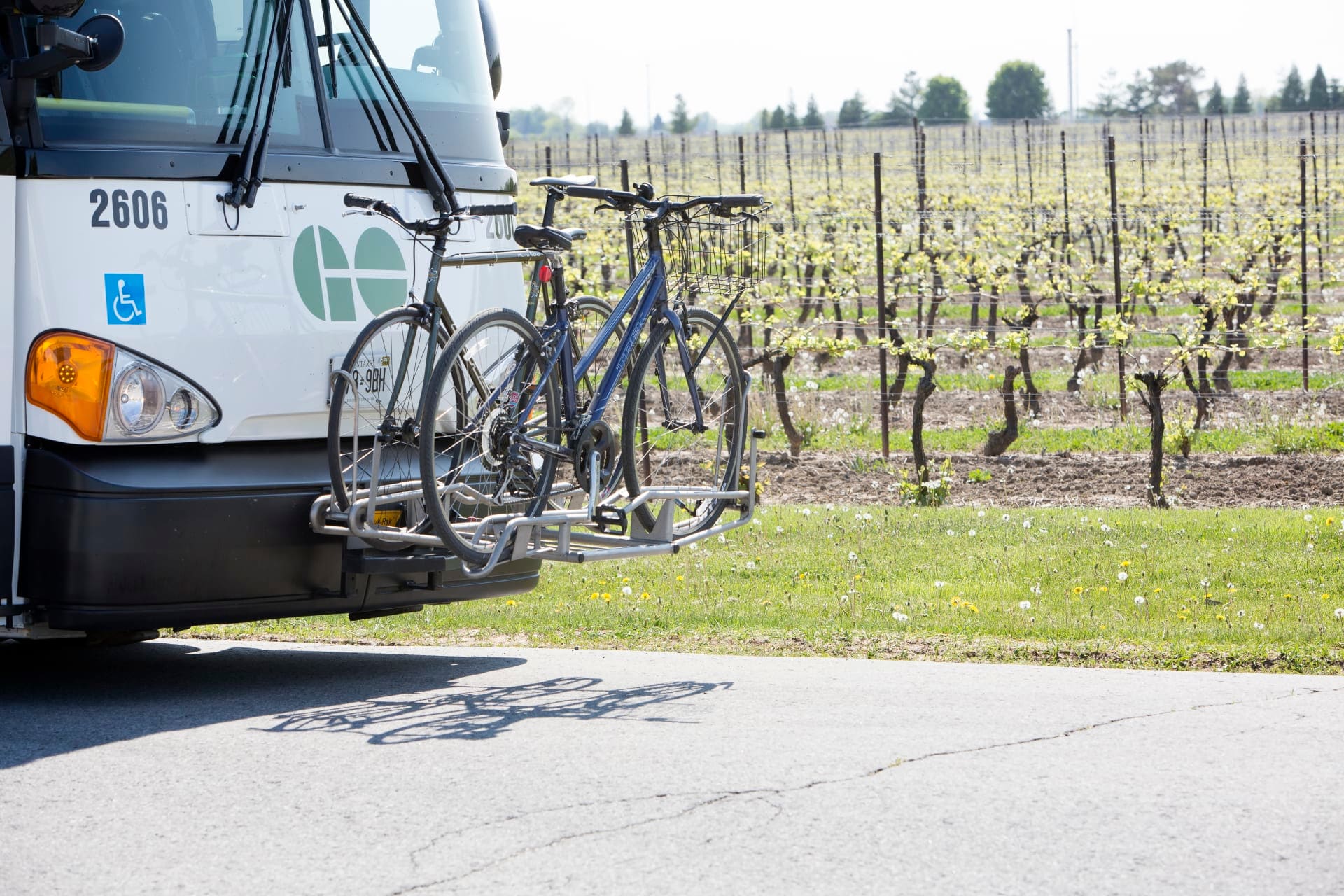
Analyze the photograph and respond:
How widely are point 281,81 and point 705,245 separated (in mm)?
1674

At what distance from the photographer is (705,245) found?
5988 millimetres

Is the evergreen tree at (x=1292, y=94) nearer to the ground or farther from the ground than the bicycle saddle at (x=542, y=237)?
farther from the ground

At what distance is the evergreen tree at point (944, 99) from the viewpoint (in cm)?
11150

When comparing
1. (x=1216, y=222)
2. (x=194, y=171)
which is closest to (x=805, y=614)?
(x=194, y=171)

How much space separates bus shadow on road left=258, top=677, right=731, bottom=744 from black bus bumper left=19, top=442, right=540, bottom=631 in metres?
0.45

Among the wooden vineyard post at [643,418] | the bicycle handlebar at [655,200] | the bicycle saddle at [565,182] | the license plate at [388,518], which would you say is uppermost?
the bicycle saddle at [565,182]

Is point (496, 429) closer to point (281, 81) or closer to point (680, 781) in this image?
point (281, 81)

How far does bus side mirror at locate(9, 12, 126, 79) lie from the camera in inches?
188

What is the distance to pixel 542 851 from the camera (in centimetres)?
376

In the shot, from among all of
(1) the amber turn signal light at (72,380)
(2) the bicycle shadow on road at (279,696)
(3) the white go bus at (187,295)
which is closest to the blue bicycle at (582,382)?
(3) the white go bus at (187,295)

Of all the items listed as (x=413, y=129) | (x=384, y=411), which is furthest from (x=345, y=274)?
(x=413, y=129)

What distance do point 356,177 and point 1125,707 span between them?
3.28 m

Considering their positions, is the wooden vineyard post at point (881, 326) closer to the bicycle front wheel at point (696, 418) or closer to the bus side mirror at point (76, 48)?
the bicycle front wheel at point (696, 418)

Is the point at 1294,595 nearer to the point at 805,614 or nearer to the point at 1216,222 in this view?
the point at 805,614
